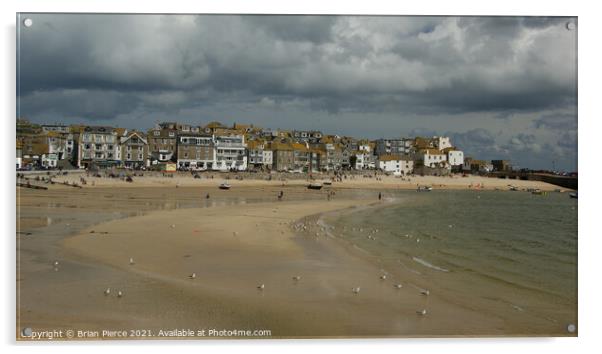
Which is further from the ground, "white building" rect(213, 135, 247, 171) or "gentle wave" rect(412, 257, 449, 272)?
"white building" rect(213, 135, 247, 171)

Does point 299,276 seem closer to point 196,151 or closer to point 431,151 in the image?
point 196,151

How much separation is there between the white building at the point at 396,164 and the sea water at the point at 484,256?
161 feet

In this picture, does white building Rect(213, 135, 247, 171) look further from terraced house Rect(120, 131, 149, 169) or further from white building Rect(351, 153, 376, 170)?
white building Rect(351, 153, 376, 170)

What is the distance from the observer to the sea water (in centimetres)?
845

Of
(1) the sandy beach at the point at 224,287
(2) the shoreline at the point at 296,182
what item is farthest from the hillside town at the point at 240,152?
(1) the sandy beach at the point at 224,287

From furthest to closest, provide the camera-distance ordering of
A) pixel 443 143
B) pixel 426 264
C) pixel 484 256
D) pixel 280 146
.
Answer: pixel 280 146 < pixel 443 143 < pixel 484 256 < pixel 426 264

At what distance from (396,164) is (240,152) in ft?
75.8

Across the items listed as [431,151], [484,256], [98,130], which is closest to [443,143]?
[431,151]

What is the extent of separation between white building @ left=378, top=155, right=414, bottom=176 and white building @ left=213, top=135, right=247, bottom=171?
20959 mm

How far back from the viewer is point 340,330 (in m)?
6.81

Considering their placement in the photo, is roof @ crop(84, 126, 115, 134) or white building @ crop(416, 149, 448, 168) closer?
roof @ crop(84, 126, 115, 134)

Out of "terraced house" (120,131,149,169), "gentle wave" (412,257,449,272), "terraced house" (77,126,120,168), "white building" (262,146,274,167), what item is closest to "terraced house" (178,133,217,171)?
"terraced house" (120,131,149,169)

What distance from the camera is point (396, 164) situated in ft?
247

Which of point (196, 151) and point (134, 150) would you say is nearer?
point (134, 150)
